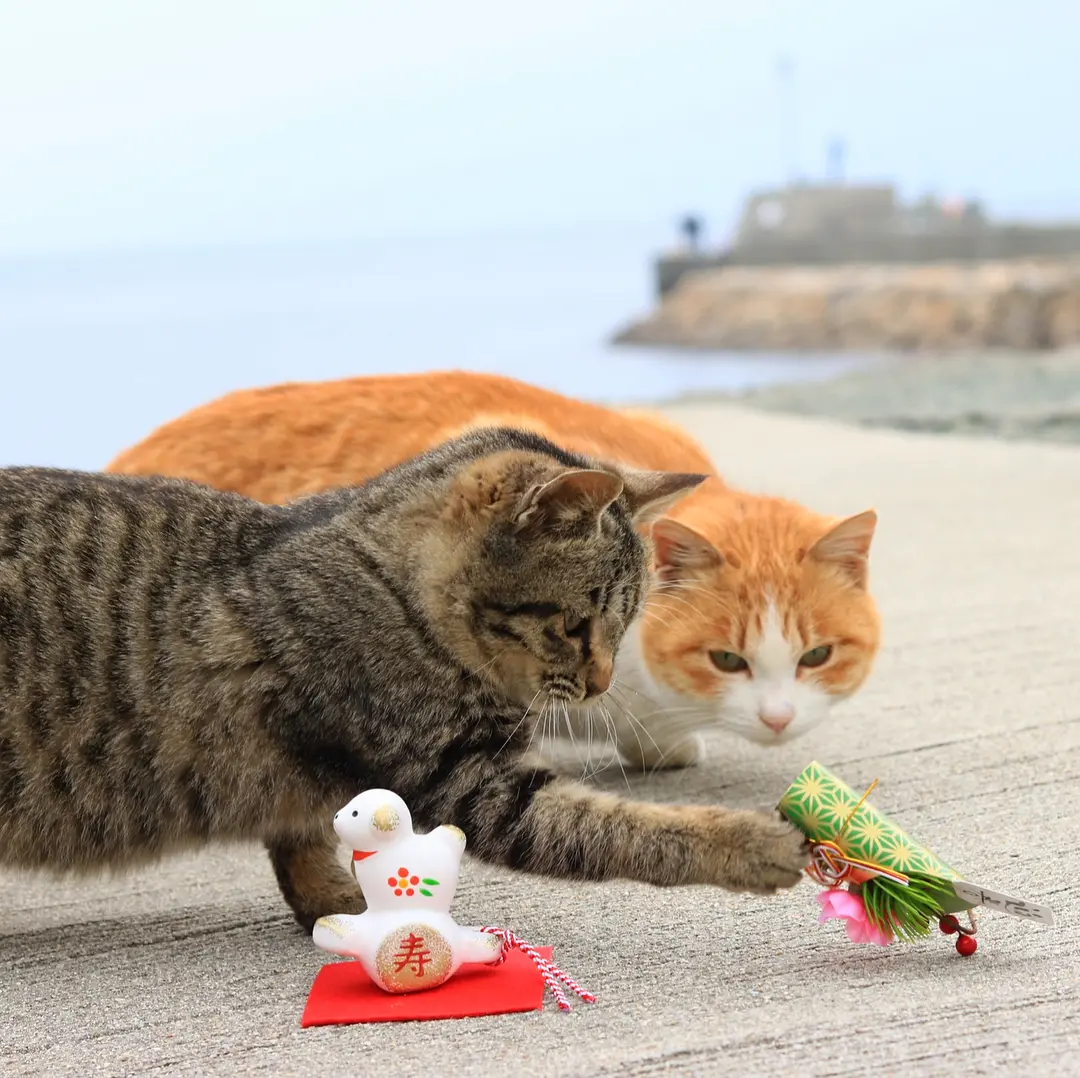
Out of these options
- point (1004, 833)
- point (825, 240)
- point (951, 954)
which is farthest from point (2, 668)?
point (825, 240)

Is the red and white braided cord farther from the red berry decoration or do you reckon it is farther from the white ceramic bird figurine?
the red berry decoration

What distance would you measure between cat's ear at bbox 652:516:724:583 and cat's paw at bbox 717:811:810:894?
452 mm

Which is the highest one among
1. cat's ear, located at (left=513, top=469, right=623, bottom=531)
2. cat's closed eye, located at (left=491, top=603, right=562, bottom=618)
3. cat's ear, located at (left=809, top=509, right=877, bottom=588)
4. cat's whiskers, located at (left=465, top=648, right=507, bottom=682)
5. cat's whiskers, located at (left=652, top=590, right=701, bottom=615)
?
cat's ear, located at (left=513, top=469, right=623, bottom=531)

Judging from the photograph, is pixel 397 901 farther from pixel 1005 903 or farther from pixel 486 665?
pixel 1005 903

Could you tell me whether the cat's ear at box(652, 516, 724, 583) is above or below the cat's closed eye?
below

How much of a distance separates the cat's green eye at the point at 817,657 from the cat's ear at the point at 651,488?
29cm

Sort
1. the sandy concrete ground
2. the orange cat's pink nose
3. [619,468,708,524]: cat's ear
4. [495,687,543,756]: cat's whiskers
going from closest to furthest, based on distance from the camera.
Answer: the sandy concrete ground < [495,687,543,756]: cat's whiskers < [619,468,708,524]: cat's ear < the orange cat's pink nose

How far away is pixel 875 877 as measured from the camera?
109 centimetres

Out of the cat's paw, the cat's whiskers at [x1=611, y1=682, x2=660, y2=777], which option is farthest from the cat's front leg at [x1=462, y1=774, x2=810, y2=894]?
the cat's whiskers at [x1=611, y1=682, x2=660, y2=777]

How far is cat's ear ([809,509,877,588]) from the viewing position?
153 cm

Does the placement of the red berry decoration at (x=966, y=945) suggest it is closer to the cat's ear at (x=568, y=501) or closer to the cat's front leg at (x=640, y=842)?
the cat's front leg at (x=640, y=842)

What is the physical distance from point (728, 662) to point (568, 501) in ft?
1.41

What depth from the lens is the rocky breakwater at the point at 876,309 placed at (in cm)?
612

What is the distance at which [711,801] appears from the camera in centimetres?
160
